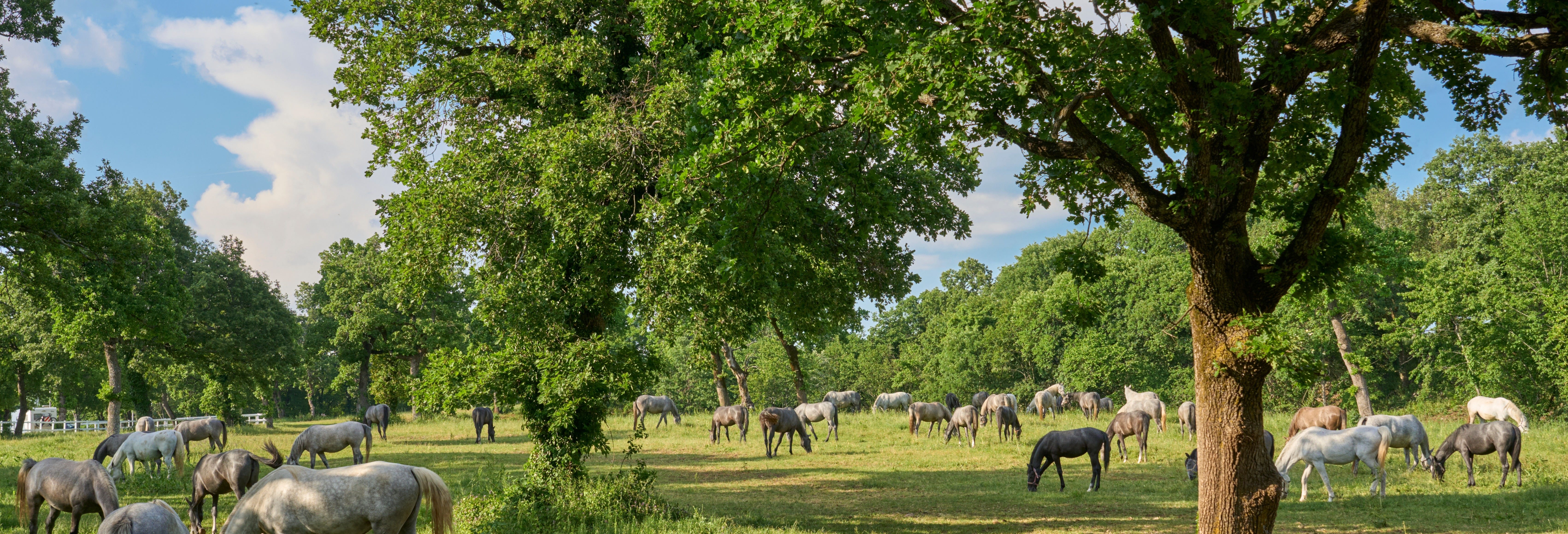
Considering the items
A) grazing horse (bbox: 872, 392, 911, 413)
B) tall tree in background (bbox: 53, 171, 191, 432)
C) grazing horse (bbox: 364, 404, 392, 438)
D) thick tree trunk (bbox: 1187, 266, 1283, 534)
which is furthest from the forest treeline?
tall tree in background (bbox: 53, 171, 191, 432)

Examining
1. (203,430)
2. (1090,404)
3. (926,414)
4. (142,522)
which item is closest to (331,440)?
(203,430)

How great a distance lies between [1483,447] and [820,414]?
18534mm

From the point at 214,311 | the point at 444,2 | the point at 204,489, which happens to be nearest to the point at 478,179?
the point at 444,2

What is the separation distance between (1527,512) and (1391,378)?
133 feet

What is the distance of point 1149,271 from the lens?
49094mm

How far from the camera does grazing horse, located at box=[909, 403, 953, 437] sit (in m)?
28.9

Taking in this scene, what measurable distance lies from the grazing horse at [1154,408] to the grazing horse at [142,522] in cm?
2420

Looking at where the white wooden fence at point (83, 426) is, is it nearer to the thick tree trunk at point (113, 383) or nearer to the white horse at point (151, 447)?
the thick tree trunk at point (113, 383)

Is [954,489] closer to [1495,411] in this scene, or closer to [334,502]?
[334,502]

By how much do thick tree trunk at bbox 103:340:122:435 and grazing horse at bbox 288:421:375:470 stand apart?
1084 centimetres

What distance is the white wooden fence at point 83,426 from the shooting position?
39219 millimetres

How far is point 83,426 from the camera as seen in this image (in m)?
46.3

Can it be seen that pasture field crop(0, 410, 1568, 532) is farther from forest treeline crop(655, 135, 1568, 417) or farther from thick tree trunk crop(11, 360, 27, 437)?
thick tree trunk crop(11, 360, 27, 437)

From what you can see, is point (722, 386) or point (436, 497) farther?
point (722, 386)
